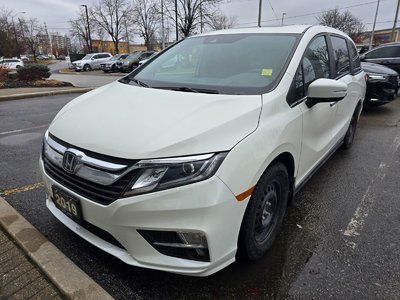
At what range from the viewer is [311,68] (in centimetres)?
288

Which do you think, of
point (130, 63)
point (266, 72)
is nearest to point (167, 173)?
point (266, 72)

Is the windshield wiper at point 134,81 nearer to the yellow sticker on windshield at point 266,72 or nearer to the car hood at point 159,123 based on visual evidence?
the car hood at point 159,123

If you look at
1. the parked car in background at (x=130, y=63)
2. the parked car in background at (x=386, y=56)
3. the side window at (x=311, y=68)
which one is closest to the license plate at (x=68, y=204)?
the side window at (x=311, y=68)

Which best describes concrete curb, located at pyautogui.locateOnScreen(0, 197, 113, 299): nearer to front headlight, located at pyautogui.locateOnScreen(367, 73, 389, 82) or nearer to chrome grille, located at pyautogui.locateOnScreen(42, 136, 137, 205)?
chrome grille, located at pyautogui.locateOnScreen(42, 136, 137, 205)

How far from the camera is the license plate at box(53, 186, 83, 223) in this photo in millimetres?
2008

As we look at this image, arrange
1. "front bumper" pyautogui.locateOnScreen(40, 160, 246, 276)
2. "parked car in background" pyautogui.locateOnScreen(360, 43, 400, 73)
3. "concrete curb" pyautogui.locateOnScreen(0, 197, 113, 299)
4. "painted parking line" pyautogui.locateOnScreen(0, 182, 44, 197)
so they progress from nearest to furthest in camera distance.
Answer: "front bumper" pyautogui.locateOnScreen(40, 160, 246, 276), "concrete curb" pyautogui.locateOnScreen(0, 197, 113, 299), "painted parking line" pyautogui.locateOnScreen(0, 182, 44, 197), "parked car in background" pyautogui.locateOnScreen(360, 43, 400, 73)

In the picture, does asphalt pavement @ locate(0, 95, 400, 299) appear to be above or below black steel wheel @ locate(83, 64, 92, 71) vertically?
above

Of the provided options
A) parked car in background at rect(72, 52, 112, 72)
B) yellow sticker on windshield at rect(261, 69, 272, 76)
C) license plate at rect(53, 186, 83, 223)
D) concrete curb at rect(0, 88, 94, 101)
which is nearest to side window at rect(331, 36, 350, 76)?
yellow sticker on windshield at rect(261, 69, 272, 76)

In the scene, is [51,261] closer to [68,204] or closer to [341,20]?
[68,204]

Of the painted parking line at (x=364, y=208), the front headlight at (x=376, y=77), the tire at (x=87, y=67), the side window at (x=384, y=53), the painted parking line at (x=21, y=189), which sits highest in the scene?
the side window at (x=384, y=53)

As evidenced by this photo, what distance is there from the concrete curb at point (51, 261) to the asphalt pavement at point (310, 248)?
110mm

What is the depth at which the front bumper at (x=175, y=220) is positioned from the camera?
1727mm

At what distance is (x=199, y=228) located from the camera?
1752 mm

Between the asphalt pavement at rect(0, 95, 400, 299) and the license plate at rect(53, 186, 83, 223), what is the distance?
0.46m
